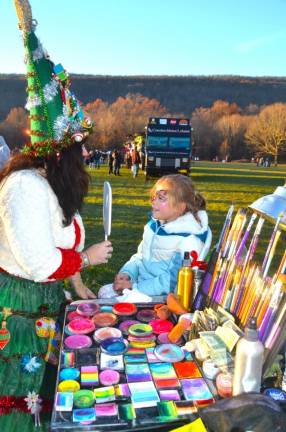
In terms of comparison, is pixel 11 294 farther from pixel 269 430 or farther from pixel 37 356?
pixel 269 430

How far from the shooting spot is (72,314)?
7.30 ft

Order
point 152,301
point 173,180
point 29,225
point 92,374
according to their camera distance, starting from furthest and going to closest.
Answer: point 173,180 < point 152,301 < point 29,225 < point 92,374

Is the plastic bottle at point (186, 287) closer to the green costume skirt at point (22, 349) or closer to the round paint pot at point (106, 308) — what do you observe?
the round paint pot at point (106, 308)

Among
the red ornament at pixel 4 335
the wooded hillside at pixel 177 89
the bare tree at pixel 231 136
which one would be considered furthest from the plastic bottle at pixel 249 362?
the wooded hillside at pixel 177 89

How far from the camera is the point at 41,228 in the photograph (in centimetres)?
184

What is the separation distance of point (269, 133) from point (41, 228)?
209 ft

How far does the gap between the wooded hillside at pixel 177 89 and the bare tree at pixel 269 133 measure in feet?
96.7

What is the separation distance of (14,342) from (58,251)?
535 mm

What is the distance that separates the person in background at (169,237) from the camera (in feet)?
9.95

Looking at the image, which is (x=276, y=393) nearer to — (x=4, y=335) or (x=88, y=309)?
(x=88, y=309)

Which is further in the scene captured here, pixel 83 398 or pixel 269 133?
pixel 269 133

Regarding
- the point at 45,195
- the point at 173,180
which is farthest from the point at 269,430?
the point at 173,180

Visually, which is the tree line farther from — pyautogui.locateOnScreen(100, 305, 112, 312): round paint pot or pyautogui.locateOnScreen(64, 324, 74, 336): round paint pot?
pyautogui.locateOnScreen(64, 324, 74, 336): round paint pot

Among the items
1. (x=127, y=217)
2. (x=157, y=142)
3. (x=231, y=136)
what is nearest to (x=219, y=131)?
(x=231, y=136)
